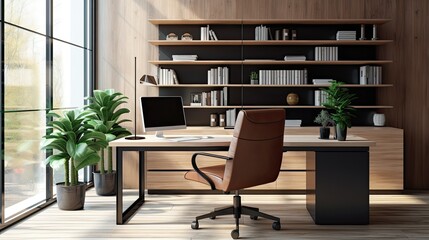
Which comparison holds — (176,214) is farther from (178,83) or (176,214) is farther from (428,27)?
(428,27)

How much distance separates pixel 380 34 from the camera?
6.56m

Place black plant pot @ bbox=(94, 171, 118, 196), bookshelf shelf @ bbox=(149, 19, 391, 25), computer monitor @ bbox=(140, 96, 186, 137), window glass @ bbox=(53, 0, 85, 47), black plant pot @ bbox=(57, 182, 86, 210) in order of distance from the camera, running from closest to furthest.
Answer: computer monitor @ bbox=(140, 96, 186, 137), black plant pot @ bbox=(57, 182, 86, 210), window glass @ bbox=(53, 0, 85, 47), black plant pot @ bbox=(94, 171, 118, 196), bookshelf shelf @ bbox=(149, 19, 391, 25)

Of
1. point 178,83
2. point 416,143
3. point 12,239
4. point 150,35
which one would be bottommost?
point 12,239

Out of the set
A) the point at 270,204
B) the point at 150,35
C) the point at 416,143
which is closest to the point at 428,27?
the point at 416,143

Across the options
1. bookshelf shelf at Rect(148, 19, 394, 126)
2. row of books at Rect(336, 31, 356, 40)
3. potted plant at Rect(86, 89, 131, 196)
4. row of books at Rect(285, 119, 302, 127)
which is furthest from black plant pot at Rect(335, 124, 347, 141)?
potted plant at Rect(86, 89, 131, 196)

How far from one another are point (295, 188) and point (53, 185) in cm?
271

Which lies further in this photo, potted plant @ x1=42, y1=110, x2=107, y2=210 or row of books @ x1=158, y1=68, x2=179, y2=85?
row of books @ x1=158, y1=68, x2=179, y2=85

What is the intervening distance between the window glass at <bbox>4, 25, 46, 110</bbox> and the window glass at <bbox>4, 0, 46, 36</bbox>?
8cm

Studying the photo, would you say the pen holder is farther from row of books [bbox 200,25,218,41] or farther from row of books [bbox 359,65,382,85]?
row of books [bbox 359,65,382,85]

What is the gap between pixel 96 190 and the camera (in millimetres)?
6074

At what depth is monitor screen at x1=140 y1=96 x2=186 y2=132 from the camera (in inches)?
190

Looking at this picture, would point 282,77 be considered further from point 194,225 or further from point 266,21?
point 194,225

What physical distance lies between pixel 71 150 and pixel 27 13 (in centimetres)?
136

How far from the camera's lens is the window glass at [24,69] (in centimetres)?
455
